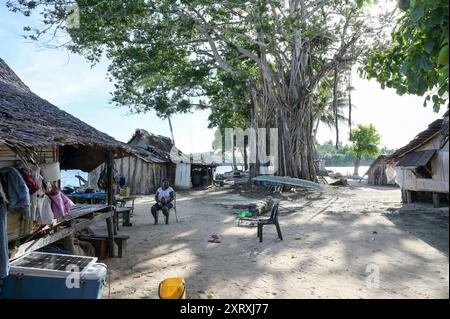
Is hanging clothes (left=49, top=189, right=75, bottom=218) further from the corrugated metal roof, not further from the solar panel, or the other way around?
the corrugated metal roof

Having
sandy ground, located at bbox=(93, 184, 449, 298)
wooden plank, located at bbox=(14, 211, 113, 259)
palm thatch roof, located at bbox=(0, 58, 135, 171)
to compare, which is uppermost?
palm thatch roof, located at bbox=(0, 58, 135, 171)

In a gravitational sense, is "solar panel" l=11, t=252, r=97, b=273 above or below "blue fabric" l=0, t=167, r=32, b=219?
below

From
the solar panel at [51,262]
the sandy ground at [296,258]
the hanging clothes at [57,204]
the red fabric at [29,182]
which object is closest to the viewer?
the solar panel at [51,262]

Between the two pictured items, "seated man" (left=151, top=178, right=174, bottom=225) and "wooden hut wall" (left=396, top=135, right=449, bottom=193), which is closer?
"seated man" (left=151, top=178, right=174, bottom=225)

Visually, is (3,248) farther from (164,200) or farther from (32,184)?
(164,200)

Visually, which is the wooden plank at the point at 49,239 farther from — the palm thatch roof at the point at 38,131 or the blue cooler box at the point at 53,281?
the palm thatch roof at the point at 38,131

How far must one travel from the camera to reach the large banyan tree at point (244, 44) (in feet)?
48.5

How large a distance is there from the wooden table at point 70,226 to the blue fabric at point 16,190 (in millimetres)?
671

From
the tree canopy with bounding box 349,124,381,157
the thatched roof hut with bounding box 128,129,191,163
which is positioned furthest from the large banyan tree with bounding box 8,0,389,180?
the tree canopy with bounding box 349,124,381,157

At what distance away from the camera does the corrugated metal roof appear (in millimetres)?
12708

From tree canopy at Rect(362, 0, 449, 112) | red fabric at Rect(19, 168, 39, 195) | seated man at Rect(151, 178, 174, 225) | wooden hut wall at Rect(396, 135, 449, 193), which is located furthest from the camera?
wooden hut wall at Rect(396, 135, 449, 193)

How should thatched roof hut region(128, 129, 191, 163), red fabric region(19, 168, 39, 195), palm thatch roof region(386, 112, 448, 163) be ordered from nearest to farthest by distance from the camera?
red fabric region(19, 168, 39, 195) → palm thatch roof region(386, 112, 448, 163) → thatched roof hut region(128, 129, 191, 163)

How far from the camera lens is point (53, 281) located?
4301 mm

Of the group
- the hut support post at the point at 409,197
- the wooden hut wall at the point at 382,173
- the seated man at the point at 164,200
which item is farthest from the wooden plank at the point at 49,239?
the wooden hut wall at the point at 382,173
